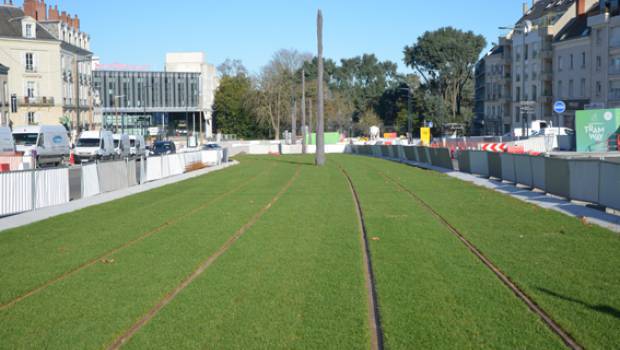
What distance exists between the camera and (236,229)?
15.4 meters

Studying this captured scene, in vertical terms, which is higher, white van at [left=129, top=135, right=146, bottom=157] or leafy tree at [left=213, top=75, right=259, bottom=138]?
leafy tree at [left=213, top=75, right=259, bottom=138]

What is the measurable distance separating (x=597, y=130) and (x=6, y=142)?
33371mm

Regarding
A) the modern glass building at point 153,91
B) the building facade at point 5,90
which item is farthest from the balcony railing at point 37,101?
the modern glass building at point 153,91

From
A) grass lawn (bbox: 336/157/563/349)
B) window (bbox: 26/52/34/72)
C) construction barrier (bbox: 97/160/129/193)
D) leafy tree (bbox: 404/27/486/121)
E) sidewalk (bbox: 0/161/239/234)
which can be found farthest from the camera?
leafy tree (bbox: 404/27/486/121)

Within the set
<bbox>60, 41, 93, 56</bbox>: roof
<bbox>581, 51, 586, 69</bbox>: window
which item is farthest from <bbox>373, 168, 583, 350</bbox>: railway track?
<bbox>60, 41, 93, 56</bbox>: roof

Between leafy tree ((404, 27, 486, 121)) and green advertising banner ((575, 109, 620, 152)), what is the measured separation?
200ft

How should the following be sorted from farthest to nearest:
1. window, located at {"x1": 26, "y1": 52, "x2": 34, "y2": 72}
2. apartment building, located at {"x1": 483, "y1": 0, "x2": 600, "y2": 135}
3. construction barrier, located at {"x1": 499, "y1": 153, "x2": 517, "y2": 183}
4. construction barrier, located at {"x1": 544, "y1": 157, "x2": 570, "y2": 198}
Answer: window, located at {"x1": 26, "y1": 52, "x2": 34, "y2": 72}, apartment building, located at {"x1": 483, "y1": 0, "x2": 600, "y2": 135}, construction barrier, located at {"x1": 499, "y1": 153, "x2": 517, "y2": 183}, construction barrier, located at {"x1": 544, "y1": 157, "x2": 570, "y2": 198}

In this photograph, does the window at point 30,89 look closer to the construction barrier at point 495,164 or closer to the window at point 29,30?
the window at point 29,30

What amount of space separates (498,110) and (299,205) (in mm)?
80697

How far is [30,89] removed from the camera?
76.6 m

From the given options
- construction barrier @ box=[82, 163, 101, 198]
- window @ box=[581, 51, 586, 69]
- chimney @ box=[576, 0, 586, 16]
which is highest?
chimney @ box=[576, 0, 586, 16]

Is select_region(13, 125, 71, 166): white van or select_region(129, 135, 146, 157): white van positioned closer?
select_region(13, 125, 71, 166): white van

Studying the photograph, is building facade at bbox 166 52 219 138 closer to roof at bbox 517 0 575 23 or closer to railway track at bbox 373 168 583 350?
roof at bbox 517 0 575 23

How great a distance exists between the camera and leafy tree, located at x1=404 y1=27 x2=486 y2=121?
10444 cm
